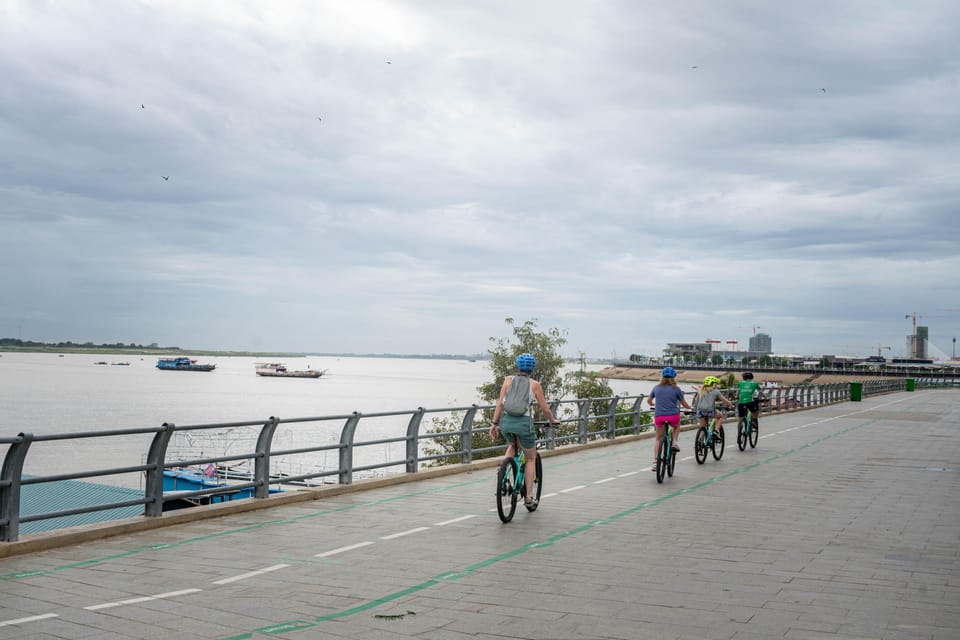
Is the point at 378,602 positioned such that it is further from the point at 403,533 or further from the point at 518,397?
the point at 518,397

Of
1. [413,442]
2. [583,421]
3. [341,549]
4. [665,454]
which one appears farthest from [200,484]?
[341,549]

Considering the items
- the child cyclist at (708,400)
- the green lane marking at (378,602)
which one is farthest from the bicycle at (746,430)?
the green lane marking at (378,602)

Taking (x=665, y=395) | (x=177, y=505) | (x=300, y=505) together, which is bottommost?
(x=177, y=505)

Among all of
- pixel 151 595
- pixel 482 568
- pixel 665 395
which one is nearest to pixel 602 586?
pixel 482 568

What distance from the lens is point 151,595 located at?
7406 millimetres

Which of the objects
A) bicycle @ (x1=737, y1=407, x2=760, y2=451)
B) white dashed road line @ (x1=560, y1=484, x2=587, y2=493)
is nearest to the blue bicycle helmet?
white dashed road line @ (x1=560, y1=484, x2=587, y2=493)

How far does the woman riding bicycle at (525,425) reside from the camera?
11398 millimetres

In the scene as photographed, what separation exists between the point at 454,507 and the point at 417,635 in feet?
20.8

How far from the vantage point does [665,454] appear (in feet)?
52.0

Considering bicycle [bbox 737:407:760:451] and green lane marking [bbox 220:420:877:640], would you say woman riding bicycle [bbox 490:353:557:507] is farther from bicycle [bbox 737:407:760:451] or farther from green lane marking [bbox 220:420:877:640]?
bicycle [bbox 737:407:760:451]

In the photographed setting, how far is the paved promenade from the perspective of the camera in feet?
21.6

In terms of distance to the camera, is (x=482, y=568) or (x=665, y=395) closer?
(x=482, y=568)

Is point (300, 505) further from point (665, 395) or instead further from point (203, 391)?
point (203, 391)

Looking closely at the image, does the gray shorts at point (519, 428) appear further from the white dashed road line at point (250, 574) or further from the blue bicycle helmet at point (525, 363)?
the white dashed road line at point (250, 574)
